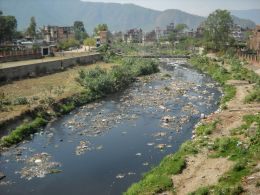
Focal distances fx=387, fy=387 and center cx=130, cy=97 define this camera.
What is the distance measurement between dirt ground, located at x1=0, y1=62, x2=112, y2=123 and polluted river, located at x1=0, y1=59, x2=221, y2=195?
9.94ft

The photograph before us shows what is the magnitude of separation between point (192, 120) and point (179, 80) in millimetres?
23959

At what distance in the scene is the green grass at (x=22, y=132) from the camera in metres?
25.8

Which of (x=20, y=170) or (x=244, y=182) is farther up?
(x=244, y=182)

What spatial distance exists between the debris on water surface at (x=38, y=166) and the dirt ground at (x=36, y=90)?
680 centimetres

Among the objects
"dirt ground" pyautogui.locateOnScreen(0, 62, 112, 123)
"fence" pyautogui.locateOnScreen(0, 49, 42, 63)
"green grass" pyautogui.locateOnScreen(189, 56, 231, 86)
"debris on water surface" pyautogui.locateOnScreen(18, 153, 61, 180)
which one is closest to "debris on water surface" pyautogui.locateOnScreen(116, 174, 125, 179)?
"debris on water surface" pyautogui.locateOnScreen(18, 153, 61, 180)

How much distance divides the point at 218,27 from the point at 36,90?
59.6 meters

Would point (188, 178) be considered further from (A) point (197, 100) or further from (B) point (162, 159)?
(A) point (197, 100)

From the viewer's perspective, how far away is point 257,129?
75.4 feet

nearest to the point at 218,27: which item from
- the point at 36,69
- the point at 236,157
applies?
the point at 36,69

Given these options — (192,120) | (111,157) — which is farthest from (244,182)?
(192,120)

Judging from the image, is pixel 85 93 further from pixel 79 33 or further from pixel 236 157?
pixel 79 33

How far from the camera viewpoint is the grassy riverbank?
27.9 m

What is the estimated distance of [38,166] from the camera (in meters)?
21.9

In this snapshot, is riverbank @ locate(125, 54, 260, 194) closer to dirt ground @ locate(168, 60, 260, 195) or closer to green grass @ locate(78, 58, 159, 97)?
dirt ground @ locate(168, 60, 260, 195)
